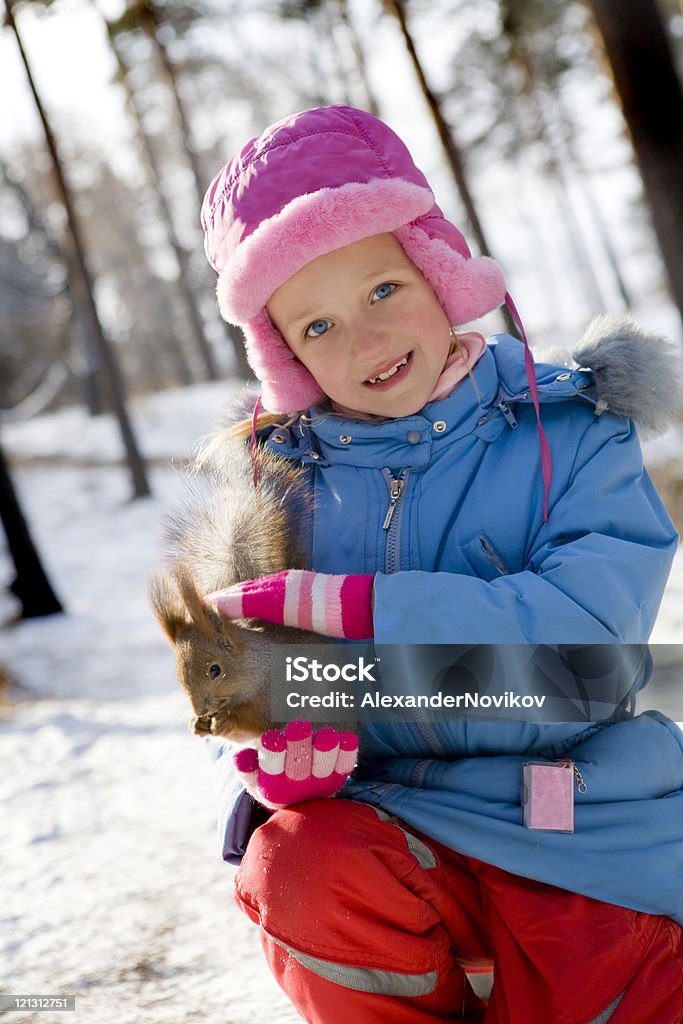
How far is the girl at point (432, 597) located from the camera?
1.55 m

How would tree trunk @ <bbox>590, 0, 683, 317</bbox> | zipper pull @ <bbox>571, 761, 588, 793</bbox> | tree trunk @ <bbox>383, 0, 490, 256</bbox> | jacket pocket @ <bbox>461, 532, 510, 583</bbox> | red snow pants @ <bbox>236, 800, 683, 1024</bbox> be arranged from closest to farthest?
red snow pants @ <bbox>236, 800, 683, 1024</bbox> → zipper pull @ <bbox>571, 761, 588, 793</bbox> → jacket pocket @ <bbox>461, 532, 510, 583</bbox> → tree trunk @ <bbox>590, 0, 683, 317</bbox> → tree trunk @ <bbox>383, 0, 490, 256</bbox>

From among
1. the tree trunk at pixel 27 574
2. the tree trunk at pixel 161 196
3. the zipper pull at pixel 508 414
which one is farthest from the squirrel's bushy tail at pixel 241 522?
the tree trunk at pixel 161 196

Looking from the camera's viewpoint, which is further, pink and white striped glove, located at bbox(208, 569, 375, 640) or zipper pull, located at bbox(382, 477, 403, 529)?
zipper pull, located at bbox(382, 477, 403, 529)

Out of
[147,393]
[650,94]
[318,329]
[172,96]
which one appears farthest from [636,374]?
[147,393]

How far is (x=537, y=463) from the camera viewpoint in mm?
1794

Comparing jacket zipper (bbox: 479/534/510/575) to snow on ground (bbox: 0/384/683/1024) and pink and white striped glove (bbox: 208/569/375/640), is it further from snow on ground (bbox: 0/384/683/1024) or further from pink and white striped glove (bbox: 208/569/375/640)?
snow on ground (bbox: 0/384/683/1024)

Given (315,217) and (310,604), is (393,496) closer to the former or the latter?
(310,604)

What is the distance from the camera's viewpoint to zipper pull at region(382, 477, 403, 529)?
184cm

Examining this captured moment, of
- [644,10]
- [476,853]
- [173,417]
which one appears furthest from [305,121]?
[173,417]

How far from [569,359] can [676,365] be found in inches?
9.6

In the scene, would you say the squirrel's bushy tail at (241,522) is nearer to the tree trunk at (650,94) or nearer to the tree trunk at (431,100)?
the tree trunk at (650,94)

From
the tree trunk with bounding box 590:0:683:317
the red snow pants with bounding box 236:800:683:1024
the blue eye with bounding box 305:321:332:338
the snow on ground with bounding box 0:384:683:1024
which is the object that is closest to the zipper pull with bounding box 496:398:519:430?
the blue eye with bounding box 305:321:332:338

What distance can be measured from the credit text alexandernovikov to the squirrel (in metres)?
0.12

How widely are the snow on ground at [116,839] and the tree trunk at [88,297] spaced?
185 inches
